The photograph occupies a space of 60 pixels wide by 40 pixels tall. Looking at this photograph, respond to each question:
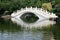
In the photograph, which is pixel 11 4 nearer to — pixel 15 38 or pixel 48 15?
pixel 48 15

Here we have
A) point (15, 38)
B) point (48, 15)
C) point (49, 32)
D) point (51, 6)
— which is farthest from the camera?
point (51, 6)

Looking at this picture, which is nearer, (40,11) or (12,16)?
(40,11)

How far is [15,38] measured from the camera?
790 inches

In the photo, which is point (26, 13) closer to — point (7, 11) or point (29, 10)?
point (29, 10)

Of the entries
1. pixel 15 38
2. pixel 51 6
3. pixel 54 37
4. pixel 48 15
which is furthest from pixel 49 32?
pixel 51 6

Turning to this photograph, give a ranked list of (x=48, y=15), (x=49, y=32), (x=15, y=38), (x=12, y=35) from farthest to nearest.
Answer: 1. (x=48, y=15)
2. (x=49, y=32)
3. (x=12, y=35)
4. (x=15, y=38)

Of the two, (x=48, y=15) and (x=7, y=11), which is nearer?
(x=48, y=15)

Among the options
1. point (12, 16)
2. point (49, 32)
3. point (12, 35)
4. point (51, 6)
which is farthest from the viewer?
point (51, 6)

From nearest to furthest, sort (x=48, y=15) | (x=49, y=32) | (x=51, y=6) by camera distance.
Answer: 1. (x=49, y=32)
2. (x=48, y=15)
3. (x=51, y=6)

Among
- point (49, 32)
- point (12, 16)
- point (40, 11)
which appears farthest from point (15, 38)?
point (12, 16)

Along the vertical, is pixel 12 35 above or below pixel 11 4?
below

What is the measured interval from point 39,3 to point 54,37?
24136mm

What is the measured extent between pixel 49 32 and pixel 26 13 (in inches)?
662

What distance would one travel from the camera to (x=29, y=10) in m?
38.1
